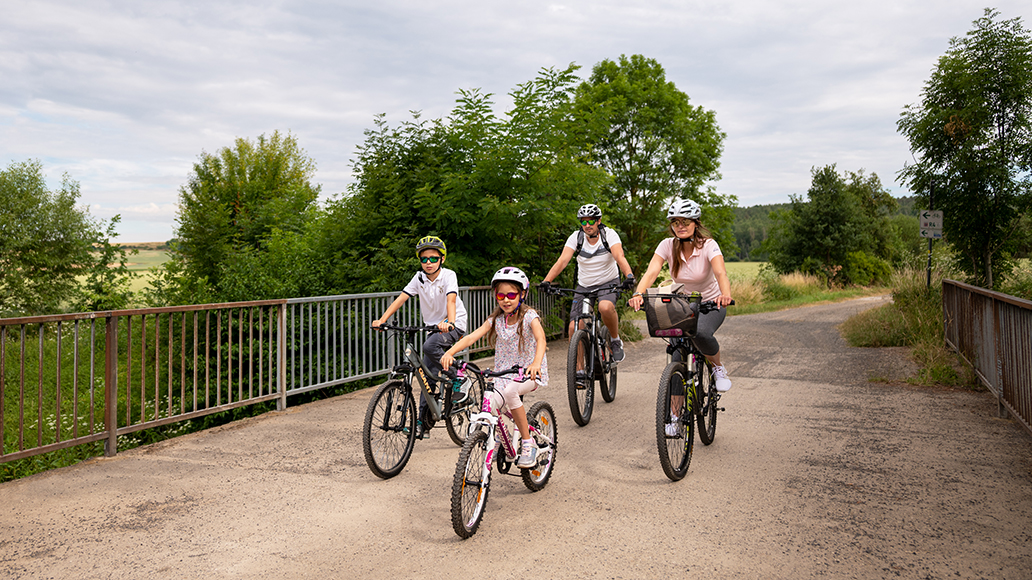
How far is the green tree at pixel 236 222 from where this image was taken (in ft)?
37.9

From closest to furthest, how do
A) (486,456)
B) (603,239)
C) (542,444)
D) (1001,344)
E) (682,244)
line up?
(486,456) < (542,444) < (682,244) < (1001,344) < (603,239)

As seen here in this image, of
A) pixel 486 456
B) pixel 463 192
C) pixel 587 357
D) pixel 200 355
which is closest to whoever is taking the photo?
pixel 486 456

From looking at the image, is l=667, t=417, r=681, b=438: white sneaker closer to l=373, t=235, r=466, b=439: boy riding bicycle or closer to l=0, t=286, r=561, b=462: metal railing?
l=373, t=235, r=466, b=439: boy riding bicycle

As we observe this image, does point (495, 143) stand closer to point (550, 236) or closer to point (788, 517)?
point (550, 236)

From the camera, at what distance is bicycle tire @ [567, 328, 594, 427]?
6305mm

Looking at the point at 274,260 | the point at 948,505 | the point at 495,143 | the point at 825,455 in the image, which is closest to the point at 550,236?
the point at 495,143

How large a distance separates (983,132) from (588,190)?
8762 millimetres

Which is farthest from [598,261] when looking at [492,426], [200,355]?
[200,355]

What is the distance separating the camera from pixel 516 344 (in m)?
4.48

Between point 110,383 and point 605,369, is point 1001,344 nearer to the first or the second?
point 605,369

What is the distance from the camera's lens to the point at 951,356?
33.2 feet

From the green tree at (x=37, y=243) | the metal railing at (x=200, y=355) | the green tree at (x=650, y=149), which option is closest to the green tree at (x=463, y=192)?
the metal railing at (x=200, y=355)

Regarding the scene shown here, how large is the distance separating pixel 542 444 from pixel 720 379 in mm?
1676

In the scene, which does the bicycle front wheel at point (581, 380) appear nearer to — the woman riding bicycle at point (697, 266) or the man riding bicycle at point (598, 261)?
the man riding bicycle at point (598, 261)
